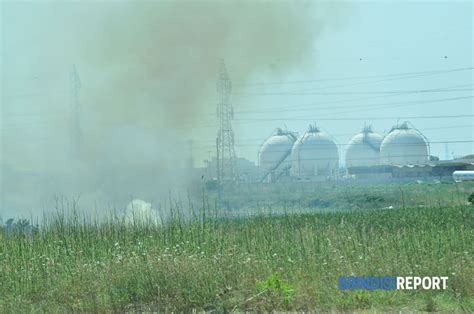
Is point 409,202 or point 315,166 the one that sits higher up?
point 315,166

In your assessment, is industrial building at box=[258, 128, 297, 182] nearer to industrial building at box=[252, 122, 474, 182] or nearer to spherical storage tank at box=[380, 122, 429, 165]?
industrial building at box=[252, 122, 474, 182]

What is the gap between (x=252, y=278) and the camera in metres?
10.1

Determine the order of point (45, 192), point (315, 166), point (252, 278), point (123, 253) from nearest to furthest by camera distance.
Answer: point (252, 278)
point (123, 253)
point (45, 192)
point (315, 166)

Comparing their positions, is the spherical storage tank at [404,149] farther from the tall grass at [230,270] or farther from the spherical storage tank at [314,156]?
the tall grass at [230,270]

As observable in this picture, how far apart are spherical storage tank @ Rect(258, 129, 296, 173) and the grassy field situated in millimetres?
56561

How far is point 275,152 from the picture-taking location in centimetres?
7325

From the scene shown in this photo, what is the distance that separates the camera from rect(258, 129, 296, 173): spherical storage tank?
71438mm

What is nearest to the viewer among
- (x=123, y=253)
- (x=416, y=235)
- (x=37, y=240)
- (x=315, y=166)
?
(x=123, y=253)

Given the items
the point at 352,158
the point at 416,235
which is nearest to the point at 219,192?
the point at 416,235

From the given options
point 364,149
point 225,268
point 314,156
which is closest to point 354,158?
point 364,149

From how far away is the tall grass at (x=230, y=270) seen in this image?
953cm

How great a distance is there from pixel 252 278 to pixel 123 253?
305 cm

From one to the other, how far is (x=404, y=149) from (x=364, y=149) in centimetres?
784

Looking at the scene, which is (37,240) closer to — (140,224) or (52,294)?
(140,224)
